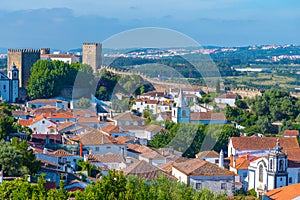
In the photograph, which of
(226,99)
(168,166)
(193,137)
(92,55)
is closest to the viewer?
(168,166)

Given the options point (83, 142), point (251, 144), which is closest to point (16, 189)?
point (83, 142)

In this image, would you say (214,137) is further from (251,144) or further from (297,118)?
(297,118)

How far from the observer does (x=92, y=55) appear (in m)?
27.0

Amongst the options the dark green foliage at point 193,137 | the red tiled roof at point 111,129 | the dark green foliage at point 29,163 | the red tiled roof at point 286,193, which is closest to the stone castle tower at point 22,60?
the dark green foliage at point 193,137

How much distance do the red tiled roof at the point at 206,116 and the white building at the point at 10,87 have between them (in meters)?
6.38

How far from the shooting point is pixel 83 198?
28.1 ft

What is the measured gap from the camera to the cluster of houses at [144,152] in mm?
12844

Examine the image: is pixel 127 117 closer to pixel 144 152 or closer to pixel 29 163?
pixel 144 152

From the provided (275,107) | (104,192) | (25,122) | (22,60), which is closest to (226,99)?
(275,107)

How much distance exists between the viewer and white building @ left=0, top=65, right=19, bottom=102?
23562mm

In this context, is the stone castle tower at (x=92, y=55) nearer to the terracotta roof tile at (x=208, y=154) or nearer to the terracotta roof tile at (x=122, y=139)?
the terracotta roof tile at (x=122, y=139)

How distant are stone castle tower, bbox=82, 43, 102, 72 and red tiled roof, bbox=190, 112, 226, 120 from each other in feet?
18.3

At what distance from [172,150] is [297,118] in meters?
9.44

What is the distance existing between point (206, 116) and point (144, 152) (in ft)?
17.1
